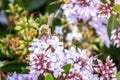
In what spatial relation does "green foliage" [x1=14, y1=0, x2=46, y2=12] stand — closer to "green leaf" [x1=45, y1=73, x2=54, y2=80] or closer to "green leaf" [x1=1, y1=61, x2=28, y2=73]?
"green leaf" [x1=1, y1=61, x2=28, y2=73]

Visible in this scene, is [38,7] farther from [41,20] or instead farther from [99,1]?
[99,1]

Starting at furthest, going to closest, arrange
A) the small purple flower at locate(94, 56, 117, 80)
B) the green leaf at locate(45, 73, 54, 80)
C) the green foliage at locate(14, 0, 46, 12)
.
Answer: the green foliage at locate(14, 0, 46, 12), the small purple flower at locate(94, 56, 117, 80), the green leaf at locate(45, 73, 54, 80)

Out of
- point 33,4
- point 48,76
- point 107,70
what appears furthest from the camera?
point 33,4

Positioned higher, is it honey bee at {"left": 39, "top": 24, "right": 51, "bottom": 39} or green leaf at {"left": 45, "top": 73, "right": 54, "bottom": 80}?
honey bee at {"left": 39, "top": 24, "right": 51, "bottom": 39}

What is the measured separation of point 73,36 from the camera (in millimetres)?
1472

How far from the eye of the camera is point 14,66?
51.0 inches

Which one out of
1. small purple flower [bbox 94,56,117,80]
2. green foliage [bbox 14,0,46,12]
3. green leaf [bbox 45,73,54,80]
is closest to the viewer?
green leaf [bbox 45,73,54,80]

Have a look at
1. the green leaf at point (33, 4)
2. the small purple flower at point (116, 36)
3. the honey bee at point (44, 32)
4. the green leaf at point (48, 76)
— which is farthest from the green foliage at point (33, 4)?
the green leaf at point (48, 76)

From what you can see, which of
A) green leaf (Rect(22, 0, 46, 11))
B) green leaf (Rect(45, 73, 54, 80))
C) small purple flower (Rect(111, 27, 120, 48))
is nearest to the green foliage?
green leaf (Rect(22, 0, 46, 11))

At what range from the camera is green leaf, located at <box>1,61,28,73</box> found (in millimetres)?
1285

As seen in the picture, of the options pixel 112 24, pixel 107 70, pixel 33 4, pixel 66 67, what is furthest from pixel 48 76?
pixel 33 4

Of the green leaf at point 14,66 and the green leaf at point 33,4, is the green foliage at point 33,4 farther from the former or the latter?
the green leaf at point 14,66

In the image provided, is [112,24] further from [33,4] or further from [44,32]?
[33,4]

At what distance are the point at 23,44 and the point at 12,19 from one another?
0.17 metres
